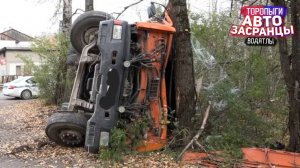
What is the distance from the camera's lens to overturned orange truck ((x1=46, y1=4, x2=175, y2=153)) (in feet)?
21.8

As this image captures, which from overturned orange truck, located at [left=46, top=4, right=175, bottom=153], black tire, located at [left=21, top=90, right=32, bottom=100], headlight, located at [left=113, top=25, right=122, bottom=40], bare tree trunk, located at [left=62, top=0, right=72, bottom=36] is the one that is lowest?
black tire, located at [left=21, top=90, right=32, bottom=100]

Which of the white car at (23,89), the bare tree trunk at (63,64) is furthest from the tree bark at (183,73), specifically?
the white car at (23,89)

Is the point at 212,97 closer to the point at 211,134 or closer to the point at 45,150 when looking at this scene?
the point at 211,134

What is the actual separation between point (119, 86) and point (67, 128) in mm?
1274

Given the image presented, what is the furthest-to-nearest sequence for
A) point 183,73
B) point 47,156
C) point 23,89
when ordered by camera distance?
point 23,89 → point 183,73 → point 47,156

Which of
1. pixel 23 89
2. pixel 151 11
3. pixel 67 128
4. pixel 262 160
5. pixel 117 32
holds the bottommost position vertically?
pixel 262 160

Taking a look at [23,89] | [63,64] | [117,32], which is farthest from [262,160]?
[23,89]

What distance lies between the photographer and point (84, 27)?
779cm

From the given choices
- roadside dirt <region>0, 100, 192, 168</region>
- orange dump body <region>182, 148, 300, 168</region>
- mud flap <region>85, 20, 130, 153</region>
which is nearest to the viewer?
orange dump body <region>182, 148, 300, 168</region>

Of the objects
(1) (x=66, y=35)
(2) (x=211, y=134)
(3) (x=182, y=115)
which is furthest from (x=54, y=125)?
(1) (x=66, y=35)

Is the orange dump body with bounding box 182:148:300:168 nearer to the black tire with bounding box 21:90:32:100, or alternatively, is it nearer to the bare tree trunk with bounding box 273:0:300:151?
the bare tree trunk with bounding box 273:0:300:151

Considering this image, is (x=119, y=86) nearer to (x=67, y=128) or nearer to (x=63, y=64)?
(x=67, y=128)

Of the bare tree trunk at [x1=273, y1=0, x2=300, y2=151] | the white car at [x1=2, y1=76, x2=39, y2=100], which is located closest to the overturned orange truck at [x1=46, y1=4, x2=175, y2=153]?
the bare tree trunk at [x1=273, y1=0, x2=300, y2=151]

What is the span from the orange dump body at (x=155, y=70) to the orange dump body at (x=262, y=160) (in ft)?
2.34
